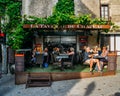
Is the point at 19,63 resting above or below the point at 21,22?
below

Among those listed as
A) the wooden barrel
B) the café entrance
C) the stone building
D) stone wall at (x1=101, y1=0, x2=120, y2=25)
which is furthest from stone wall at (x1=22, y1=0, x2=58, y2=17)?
the wooden barrel

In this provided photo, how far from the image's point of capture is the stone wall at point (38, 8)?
27.1 metres

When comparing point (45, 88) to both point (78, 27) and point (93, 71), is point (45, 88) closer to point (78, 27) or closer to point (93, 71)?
point (93, 71)

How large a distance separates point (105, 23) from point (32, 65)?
537cm

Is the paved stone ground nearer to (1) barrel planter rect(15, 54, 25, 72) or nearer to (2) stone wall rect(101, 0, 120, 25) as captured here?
(1) barrel planter rect(15, 54, 25, 72)

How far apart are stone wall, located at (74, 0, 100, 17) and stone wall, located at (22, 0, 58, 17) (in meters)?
1.88

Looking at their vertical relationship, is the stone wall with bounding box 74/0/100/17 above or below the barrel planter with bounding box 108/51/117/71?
→ above

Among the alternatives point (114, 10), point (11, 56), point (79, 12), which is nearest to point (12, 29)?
point (11, 56)

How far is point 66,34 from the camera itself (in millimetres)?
25203

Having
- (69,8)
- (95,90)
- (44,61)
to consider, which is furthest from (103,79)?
(69,8)

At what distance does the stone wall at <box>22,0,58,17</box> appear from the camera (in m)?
27.1

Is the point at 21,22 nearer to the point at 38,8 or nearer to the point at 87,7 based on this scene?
the point at 38,8

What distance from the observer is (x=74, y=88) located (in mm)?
14828

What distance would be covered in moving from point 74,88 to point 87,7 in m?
13.9
